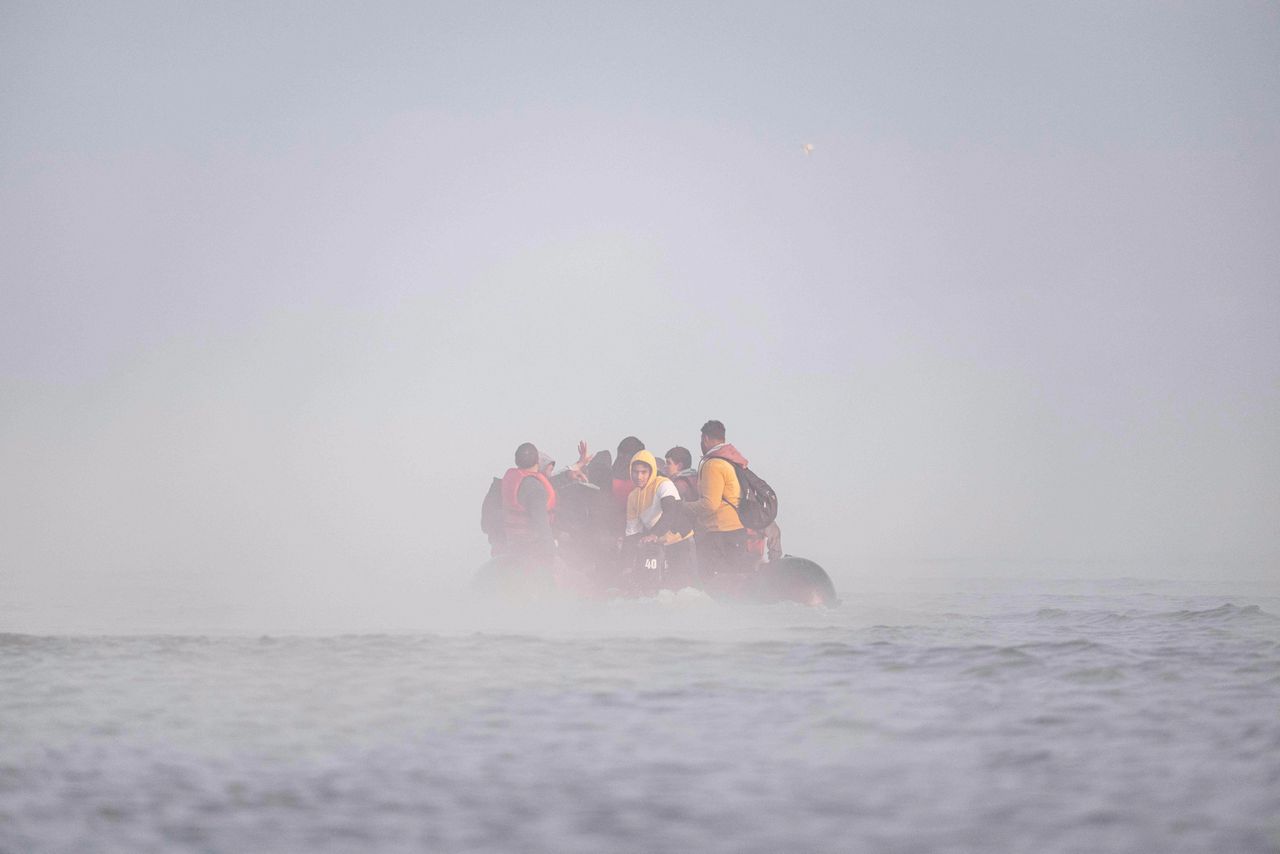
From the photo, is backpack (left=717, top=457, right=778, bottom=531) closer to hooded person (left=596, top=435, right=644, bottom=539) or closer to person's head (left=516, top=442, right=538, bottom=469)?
hooded person (left=596, top=435, right=644, bottom=539)

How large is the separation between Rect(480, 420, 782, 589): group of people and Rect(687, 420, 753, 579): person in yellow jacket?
1 cm

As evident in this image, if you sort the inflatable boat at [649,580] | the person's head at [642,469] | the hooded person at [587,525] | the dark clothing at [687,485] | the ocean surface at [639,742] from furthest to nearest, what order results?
the hooded person at [587,525]
the dark clothing at [687,485]
the person's head at [642,469]
the inflatable boat at [649,580]
the ocean surface at [639,742]

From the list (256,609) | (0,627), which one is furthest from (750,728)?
(256,609)

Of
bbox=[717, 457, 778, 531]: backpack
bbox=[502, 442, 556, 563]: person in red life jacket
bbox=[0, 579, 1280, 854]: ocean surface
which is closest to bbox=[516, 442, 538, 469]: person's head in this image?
bbox=[502, 442, 556, 563]: person in red life jacket

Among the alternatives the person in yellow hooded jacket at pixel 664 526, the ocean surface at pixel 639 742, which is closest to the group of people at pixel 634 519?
the person in yellow hooded jacket at pixel 664 526

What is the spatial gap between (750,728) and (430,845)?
3.00 m

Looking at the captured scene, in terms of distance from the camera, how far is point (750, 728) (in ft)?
25.2

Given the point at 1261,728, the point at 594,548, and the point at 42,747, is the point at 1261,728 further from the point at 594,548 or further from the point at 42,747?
the point at 594,548

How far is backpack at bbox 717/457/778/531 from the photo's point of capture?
17734 millimetres

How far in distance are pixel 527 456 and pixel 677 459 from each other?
2164 millimetres

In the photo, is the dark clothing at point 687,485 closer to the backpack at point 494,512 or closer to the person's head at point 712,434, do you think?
the person's head at point 712,434

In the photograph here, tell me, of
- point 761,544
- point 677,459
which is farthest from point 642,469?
point 761,544

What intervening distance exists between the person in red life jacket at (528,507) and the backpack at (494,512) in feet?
2.91

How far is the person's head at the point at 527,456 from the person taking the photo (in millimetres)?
18375
